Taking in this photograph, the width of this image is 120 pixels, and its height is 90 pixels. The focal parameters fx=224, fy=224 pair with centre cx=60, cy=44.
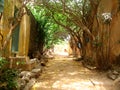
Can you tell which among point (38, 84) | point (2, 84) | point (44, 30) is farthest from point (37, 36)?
point (2, 84)

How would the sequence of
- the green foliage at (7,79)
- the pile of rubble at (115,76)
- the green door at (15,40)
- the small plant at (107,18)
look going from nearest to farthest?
the green foliage at (7,79) → the pile of rubble at (115,76) → the small plant at (107,18) → the green door at (15,40)

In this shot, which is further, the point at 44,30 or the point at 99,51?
the point at 44,30

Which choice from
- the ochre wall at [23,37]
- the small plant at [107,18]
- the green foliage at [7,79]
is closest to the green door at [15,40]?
the ochre wall at [23,37]

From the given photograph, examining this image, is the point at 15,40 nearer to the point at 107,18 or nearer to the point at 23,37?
the point at 23,37

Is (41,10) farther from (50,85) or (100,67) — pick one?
(50,85)

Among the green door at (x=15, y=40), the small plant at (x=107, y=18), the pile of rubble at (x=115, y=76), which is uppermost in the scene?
the small plant at (x=107, y=18)

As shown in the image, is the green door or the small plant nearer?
the small plant

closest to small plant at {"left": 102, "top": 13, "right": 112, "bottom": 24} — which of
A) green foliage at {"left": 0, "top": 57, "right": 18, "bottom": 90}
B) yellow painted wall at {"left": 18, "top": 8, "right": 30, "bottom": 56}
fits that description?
yellow painted wall at {"left": 18, "top": 8, "right": 30, "bottom": 56}

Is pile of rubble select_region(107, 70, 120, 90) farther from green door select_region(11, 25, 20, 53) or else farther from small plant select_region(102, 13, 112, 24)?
green door select_region(11, 25, 20, 53)

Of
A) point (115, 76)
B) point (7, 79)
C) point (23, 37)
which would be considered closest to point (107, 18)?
point (115, 76)

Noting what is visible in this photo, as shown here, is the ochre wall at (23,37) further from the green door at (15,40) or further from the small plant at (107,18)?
the small plant at (107,18)

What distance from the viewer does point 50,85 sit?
245 inches

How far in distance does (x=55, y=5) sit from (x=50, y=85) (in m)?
6.53

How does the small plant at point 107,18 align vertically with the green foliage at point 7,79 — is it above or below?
above
